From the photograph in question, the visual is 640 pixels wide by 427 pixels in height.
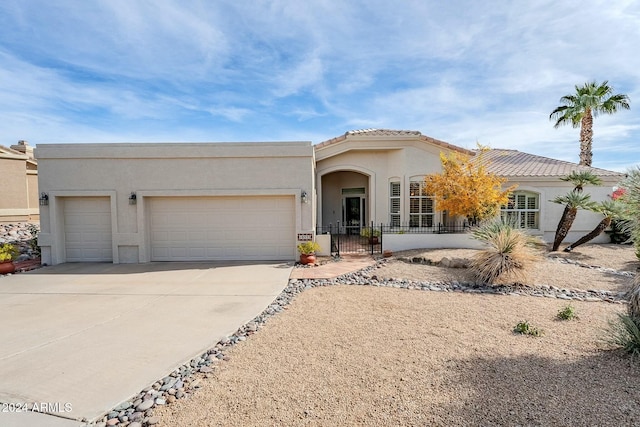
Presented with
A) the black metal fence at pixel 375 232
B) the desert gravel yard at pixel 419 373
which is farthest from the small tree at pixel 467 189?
the desert gravel yard at pixel 419 373

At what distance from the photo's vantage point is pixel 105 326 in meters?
5.82

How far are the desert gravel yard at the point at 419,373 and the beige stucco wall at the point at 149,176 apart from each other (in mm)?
6641

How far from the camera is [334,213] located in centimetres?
2070

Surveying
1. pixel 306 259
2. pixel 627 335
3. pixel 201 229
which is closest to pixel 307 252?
pixel 306 259

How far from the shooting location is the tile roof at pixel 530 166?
16328 mm

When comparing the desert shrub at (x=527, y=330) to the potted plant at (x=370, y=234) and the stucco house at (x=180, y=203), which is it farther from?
the potted plant at (x=370, y=234)

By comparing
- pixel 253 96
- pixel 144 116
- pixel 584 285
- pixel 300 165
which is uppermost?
pixel 253 96

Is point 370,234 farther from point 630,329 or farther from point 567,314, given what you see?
point 630,329

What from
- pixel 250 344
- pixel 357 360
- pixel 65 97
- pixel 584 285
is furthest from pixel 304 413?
pixel 65 97

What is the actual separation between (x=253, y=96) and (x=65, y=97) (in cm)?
827

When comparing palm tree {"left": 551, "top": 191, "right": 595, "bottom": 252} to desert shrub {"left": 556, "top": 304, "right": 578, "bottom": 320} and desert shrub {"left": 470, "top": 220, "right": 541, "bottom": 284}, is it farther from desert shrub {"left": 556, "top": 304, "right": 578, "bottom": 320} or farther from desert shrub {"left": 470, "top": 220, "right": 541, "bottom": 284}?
desert shrub {"left": 556, "top": 304, "right": 578, "bottom": 320}

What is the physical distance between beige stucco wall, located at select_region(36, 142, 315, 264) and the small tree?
5.99 metres

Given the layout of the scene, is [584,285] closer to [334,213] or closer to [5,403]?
[5,403]

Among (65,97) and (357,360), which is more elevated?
(65,97)
